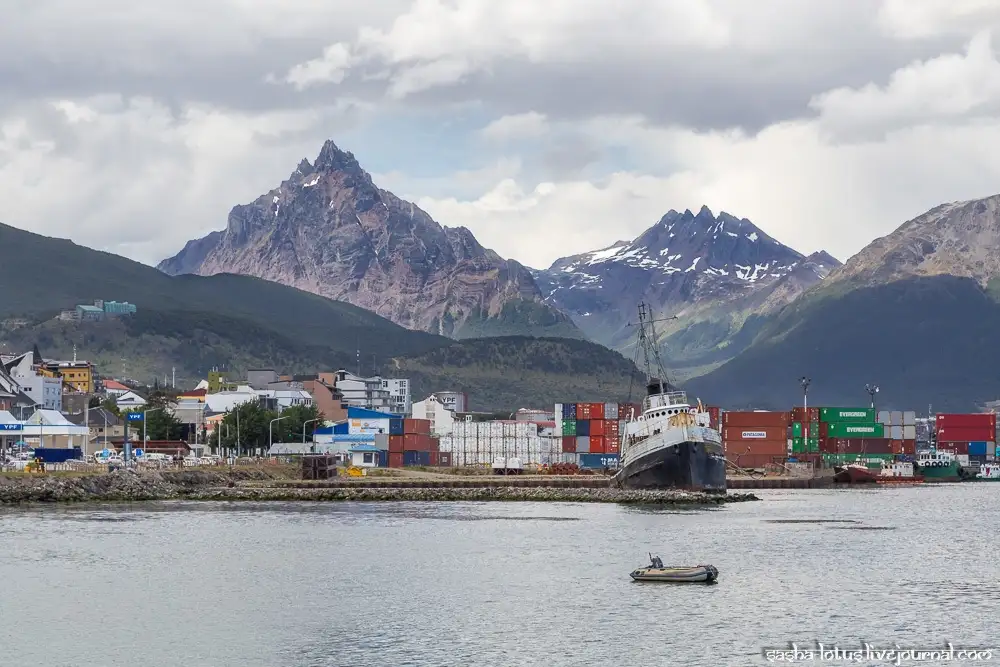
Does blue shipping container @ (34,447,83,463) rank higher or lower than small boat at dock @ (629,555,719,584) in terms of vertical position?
higher

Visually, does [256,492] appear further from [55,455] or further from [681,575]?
[681,575]

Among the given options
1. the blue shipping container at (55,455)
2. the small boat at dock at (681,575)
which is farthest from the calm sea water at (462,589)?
the blue shipping container at (55,455)

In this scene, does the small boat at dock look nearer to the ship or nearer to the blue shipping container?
the ship

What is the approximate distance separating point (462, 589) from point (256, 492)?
7600cm

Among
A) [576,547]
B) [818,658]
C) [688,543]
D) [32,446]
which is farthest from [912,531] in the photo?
[32,446]

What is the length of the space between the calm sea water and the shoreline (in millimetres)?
11067

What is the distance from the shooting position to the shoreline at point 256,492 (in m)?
136

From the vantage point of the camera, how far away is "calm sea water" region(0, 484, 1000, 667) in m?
60.3

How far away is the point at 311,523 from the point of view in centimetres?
11825

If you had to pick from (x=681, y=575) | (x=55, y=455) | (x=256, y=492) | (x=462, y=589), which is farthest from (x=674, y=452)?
(x=462, y=589)

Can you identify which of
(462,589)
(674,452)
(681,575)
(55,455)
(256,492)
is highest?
(55,455)

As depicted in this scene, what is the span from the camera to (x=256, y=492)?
150 metres

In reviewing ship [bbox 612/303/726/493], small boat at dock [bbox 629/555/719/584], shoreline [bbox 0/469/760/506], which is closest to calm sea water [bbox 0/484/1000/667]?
small boat at dock [bbox 629/555/719/584]

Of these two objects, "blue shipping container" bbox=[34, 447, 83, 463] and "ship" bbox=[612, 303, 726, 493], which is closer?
"ship" bbox=[612, 303, 726, 493]
